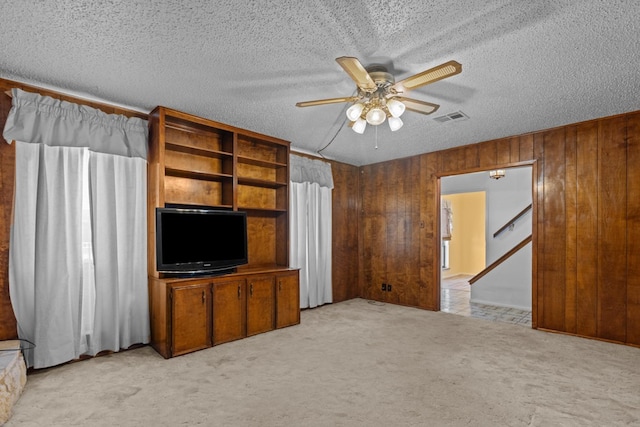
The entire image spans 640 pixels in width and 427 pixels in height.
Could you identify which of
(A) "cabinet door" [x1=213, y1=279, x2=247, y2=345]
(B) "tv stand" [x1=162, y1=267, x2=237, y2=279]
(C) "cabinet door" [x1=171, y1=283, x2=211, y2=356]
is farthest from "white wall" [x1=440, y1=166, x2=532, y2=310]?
(C) "cabinet door" [x1=171, y1=283, x2=211, y2=356]

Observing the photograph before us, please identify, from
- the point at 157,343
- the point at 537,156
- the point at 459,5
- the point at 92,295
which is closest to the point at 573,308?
the point at 537,156

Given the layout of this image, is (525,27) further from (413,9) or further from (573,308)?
(573,308)

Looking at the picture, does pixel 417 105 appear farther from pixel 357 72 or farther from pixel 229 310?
pixel 229 310

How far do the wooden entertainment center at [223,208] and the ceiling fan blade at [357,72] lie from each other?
77.8 inches

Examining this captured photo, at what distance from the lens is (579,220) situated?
3707mm

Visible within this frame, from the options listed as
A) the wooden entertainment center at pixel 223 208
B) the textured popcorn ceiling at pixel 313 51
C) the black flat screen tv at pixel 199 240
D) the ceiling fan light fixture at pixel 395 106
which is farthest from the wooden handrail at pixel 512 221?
the black flat screen tv at pixel 199 240

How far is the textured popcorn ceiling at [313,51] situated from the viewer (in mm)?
1824

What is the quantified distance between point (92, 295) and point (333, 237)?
3375mm

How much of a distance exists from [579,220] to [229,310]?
4009 mm

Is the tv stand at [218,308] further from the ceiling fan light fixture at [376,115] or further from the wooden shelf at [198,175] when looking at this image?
the ceiling fan light fixture at [376,115]

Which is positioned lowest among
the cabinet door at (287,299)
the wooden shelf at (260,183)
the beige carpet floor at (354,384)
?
the beige carpet floor at (354,384)

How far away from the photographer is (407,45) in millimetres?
2146

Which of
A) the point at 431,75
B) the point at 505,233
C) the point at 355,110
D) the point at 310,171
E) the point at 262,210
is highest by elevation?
the point at 431,75

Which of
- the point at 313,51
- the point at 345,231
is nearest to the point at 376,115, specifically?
the point at 313,51
